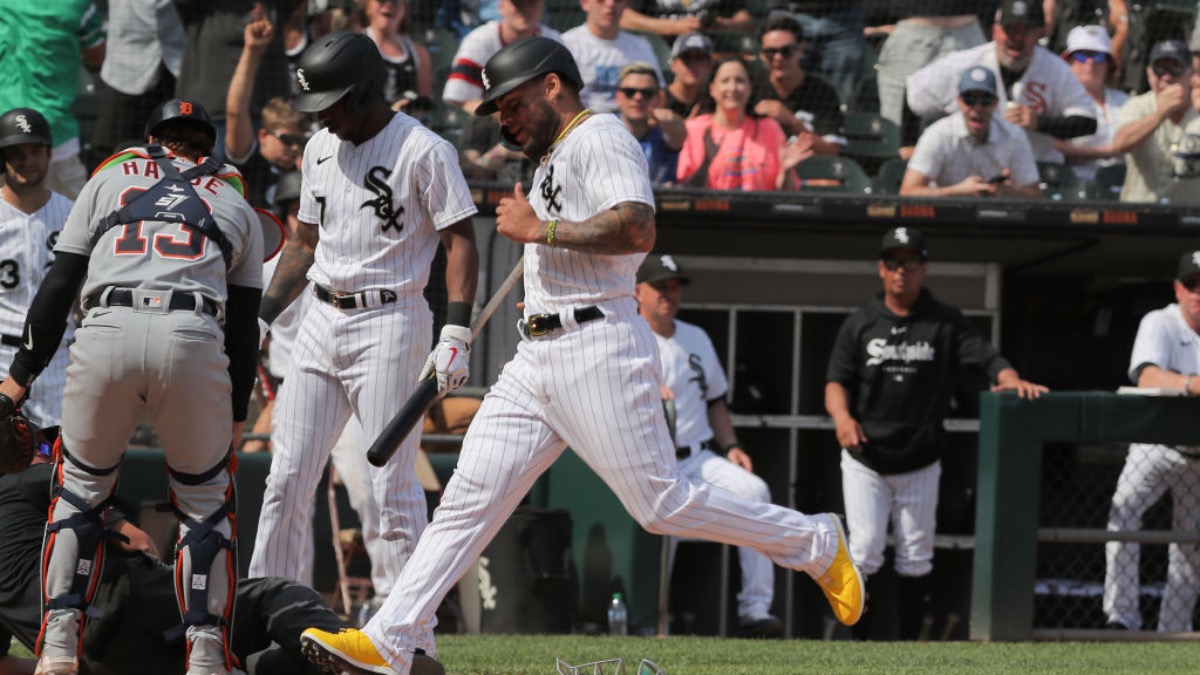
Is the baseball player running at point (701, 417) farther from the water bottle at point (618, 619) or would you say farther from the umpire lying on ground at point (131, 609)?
the umpire lying on ground at point (131, 609)

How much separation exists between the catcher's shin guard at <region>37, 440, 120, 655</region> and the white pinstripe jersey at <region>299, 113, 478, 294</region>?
1205 millimetres

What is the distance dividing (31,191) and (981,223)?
14.9 feet

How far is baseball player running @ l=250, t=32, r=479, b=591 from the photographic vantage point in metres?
5.16

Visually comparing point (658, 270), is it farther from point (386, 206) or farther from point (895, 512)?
point (386, 206)

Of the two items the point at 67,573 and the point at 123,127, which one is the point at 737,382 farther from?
the point at 67,573

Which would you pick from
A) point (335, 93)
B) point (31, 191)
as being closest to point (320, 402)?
point (335, 93)

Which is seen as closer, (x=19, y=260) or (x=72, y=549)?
(x=72, y=549)

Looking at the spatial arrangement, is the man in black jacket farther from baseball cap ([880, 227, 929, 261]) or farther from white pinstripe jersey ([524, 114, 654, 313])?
white pinstripe jersey ([524, 114, 654, 313])

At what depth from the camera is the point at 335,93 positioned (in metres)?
5.14

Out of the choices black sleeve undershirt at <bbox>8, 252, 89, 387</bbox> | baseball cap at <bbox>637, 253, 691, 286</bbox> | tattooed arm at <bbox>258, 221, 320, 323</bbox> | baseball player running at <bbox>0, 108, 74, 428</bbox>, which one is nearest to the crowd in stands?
baseball cap at <bbox>637, 253, 691, 286</bbox>

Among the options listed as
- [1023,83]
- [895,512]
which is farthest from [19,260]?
[1023,83]

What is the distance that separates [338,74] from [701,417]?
140 inches

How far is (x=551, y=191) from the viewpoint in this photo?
4469 mm

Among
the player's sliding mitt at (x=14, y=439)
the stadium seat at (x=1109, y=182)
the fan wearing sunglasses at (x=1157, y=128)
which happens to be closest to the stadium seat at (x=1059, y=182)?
the stadium seat at (x=1109, y=182)
